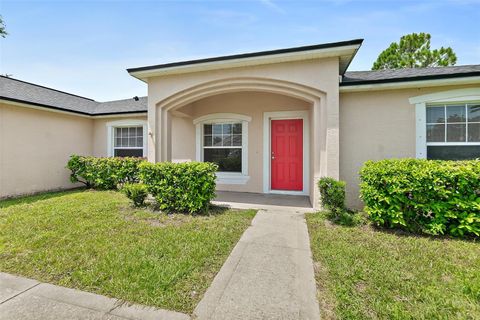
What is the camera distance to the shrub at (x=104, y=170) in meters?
8.09

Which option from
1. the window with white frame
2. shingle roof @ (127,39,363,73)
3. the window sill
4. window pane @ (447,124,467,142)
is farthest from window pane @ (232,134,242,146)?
window pane @ (447,124,467,142)

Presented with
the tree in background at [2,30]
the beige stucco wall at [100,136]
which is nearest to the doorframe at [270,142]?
the beige stucco wall at [100,136]

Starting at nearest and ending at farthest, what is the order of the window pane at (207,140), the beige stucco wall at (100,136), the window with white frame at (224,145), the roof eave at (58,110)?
1. the roof eave at (58,110)
2. the window with white frame at (224,145)
3. the window pane at (207,140)
4. the beige stucco wall at (100,136)

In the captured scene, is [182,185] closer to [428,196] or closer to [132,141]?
[428,196]

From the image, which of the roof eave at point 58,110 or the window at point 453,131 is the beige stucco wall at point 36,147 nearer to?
the roof eave at point 58,110

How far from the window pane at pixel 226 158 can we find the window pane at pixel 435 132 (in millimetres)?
5651

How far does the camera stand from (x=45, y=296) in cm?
246

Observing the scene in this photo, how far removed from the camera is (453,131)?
17.6ft

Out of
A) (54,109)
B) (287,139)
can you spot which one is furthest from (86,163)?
(287,139)

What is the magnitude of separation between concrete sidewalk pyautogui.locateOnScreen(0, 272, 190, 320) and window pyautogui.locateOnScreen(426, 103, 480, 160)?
6.78 meters

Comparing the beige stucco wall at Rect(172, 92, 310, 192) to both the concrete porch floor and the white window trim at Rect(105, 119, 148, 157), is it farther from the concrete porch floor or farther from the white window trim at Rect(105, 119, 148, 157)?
the white window trim at Rect(105, 119, 148, 157)

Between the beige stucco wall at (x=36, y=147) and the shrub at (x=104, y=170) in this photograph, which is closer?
the beige stucco wall at (x=36, y=147)

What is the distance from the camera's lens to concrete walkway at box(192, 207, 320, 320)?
2.25 metres

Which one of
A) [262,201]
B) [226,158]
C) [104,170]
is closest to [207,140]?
[226,158]
